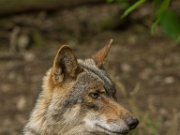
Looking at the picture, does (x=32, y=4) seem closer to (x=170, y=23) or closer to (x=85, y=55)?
(x=85, y=55)

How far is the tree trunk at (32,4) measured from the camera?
1316 centimetres

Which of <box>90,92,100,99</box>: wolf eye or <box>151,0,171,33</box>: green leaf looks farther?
<box>90,92,100,99</box>: wolf eye

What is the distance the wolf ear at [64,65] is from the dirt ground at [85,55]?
3352mm

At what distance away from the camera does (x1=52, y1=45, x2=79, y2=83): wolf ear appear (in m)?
6.98

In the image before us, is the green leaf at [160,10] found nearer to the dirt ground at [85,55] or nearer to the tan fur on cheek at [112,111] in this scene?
the tan fur on cheek at [112,111]

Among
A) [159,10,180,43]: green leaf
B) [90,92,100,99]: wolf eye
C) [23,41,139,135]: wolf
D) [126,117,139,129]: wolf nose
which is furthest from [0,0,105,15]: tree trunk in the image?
[126,117,139,129]: wolf nose

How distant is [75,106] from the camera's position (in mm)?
7051

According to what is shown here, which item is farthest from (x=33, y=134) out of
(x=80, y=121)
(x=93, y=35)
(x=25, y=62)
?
(x=93, y=35)

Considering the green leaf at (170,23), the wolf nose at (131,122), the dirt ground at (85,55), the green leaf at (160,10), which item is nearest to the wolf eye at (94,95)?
the wolf nose at (131,122)

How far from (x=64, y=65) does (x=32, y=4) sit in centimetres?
634

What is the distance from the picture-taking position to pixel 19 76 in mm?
12586

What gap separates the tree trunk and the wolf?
607 cm

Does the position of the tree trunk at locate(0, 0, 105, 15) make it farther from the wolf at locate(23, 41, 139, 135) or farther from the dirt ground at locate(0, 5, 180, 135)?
the wolf at locate(23, 41, 139, 135)

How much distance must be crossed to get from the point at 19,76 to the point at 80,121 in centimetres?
567
